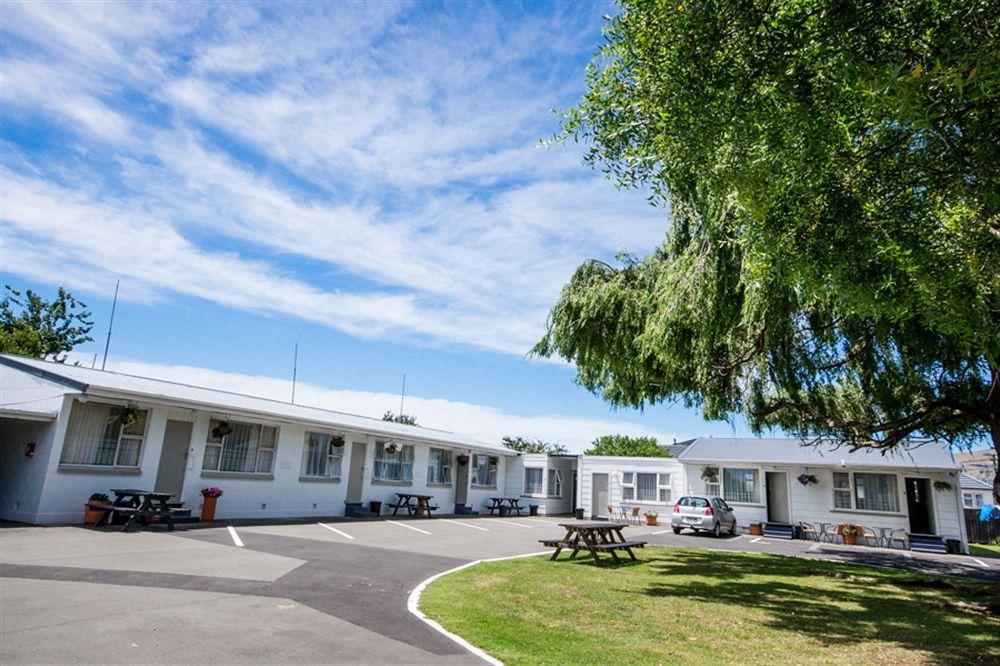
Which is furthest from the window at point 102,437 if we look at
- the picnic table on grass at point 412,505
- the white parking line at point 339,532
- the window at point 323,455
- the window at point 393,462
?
the picnic table on grass at point 412,505

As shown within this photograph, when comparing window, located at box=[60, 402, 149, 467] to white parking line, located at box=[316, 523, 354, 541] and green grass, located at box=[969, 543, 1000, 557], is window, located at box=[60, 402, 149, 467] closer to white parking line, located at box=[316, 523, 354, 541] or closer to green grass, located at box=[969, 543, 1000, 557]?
white parking line, located at box=[316, 523, 354, 541]

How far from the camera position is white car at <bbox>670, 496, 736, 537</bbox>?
22750 millimetres

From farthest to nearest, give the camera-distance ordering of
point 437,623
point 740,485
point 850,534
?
point 740,485, point 850,534, point 437,623

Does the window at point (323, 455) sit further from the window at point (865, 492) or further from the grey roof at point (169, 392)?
the window at point (865, 492)

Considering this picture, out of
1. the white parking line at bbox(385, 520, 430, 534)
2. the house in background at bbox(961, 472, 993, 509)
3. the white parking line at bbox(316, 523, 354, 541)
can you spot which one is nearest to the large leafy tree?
the white parking line at bbox(316, 523, 354, 541)

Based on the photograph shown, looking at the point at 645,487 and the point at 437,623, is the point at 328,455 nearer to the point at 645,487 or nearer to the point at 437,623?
the point at 437,623

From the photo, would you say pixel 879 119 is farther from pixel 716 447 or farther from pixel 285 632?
pixel 716 447

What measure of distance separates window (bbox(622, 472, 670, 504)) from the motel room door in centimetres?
112

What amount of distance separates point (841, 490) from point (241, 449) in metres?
23.4

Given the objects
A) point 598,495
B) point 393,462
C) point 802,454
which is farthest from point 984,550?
point 393,462

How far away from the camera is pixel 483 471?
97.9 feet

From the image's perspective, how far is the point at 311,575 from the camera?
905 cm

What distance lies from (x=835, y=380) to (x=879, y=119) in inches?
304

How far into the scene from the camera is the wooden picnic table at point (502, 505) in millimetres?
28859
